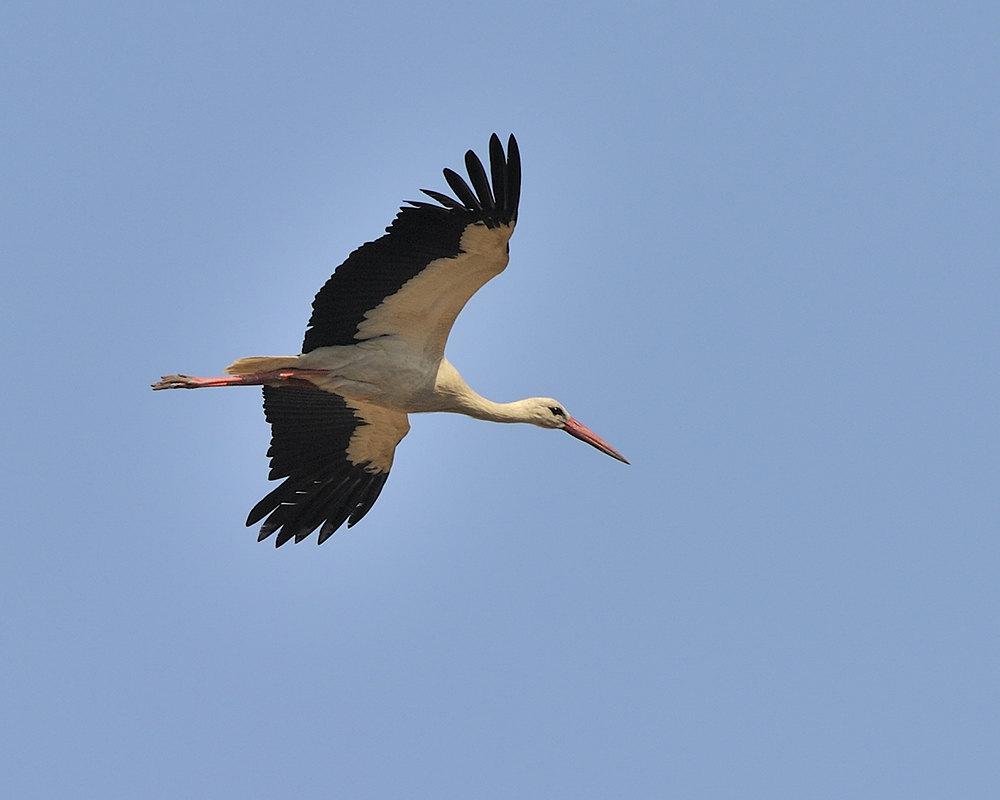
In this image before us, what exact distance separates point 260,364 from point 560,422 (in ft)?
9.03

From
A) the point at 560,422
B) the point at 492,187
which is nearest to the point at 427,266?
the point at 492,187

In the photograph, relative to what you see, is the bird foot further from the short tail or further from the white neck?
the white neck

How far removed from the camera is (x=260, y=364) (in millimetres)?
12672

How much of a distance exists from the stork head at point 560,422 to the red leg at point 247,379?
196 cm

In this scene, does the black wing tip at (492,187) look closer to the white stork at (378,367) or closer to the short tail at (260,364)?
the white stork at (378,367)

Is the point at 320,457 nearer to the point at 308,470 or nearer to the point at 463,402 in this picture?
the point at 308,470

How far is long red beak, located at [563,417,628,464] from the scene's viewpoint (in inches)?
553

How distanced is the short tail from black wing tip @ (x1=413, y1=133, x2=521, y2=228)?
1984mm

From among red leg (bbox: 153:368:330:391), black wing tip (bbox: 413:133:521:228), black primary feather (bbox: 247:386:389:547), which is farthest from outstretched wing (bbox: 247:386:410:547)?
black wing tip (bbox: 413:133:521:228)

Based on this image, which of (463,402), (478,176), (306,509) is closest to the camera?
(478,176)

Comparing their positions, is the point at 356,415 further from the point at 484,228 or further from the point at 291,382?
the point at 484,228

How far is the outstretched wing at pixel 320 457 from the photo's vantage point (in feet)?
45.0

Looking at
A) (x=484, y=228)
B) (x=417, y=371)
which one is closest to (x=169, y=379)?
(x=417, y=371)

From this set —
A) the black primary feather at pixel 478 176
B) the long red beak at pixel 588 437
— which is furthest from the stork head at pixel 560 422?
the black primary feather at pixel 478 176
